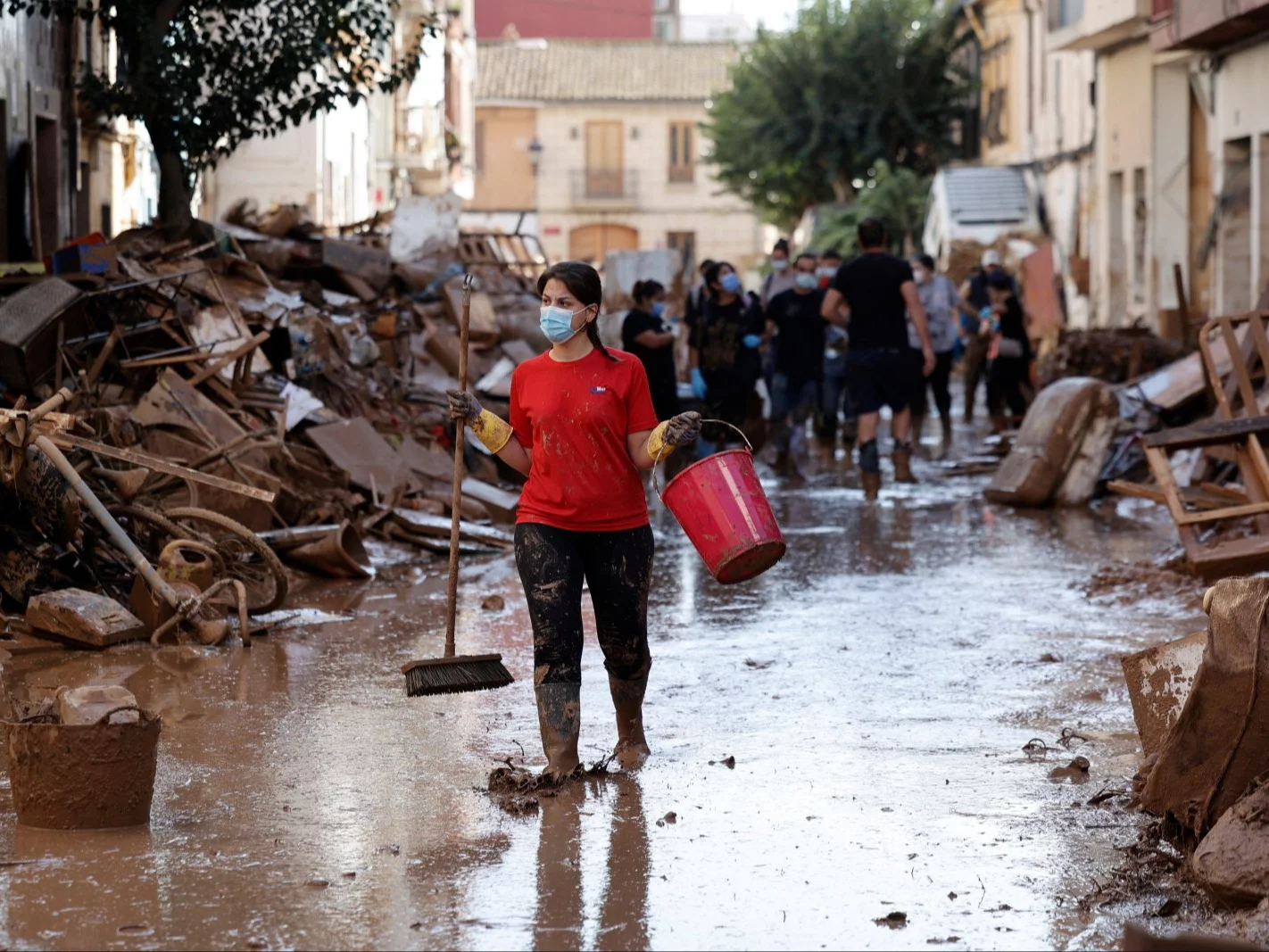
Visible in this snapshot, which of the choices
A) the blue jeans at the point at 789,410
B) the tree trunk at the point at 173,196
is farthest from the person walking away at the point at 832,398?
the tree trunk at the point at 173,196

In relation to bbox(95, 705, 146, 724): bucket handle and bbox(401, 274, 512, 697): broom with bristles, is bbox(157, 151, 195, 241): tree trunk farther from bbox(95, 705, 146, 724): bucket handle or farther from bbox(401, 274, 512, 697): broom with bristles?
bbox(95, 705, 146, 724): bucket handle

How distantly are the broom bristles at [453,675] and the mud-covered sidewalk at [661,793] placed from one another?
0.27 m

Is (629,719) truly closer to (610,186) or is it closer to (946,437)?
(946,437)

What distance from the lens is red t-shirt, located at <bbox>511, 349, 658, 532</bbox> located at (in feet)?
19.6

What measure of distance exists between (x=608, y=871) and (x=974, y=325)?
18603mm

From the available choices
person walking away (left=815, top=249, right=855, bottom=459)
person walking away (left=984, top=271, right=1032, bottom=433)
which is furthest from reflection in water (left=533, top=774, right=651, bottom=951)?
person walking away (left=984, top=271, right=1032, bottom=433)

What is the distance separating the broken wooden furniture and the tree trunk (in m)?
9.86

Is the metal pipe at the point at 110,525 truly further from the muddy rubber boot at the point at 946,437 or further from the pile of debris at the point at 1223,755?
the muddy rubber boot at the point at 946,437

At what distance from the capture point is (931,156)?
43.9 meters

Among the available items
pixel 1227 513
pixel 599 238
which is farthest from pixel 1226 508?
pixel 599 238

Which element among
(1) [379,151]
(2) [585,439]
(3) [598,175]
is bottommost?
(2) [585,439]

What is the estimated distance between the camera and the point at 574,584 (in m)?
6.06

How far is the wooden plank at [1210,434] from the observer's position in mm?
9656

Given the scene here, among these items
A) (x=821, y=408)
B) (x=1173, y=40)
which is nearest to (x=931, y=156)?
(x=1173, y=40)
